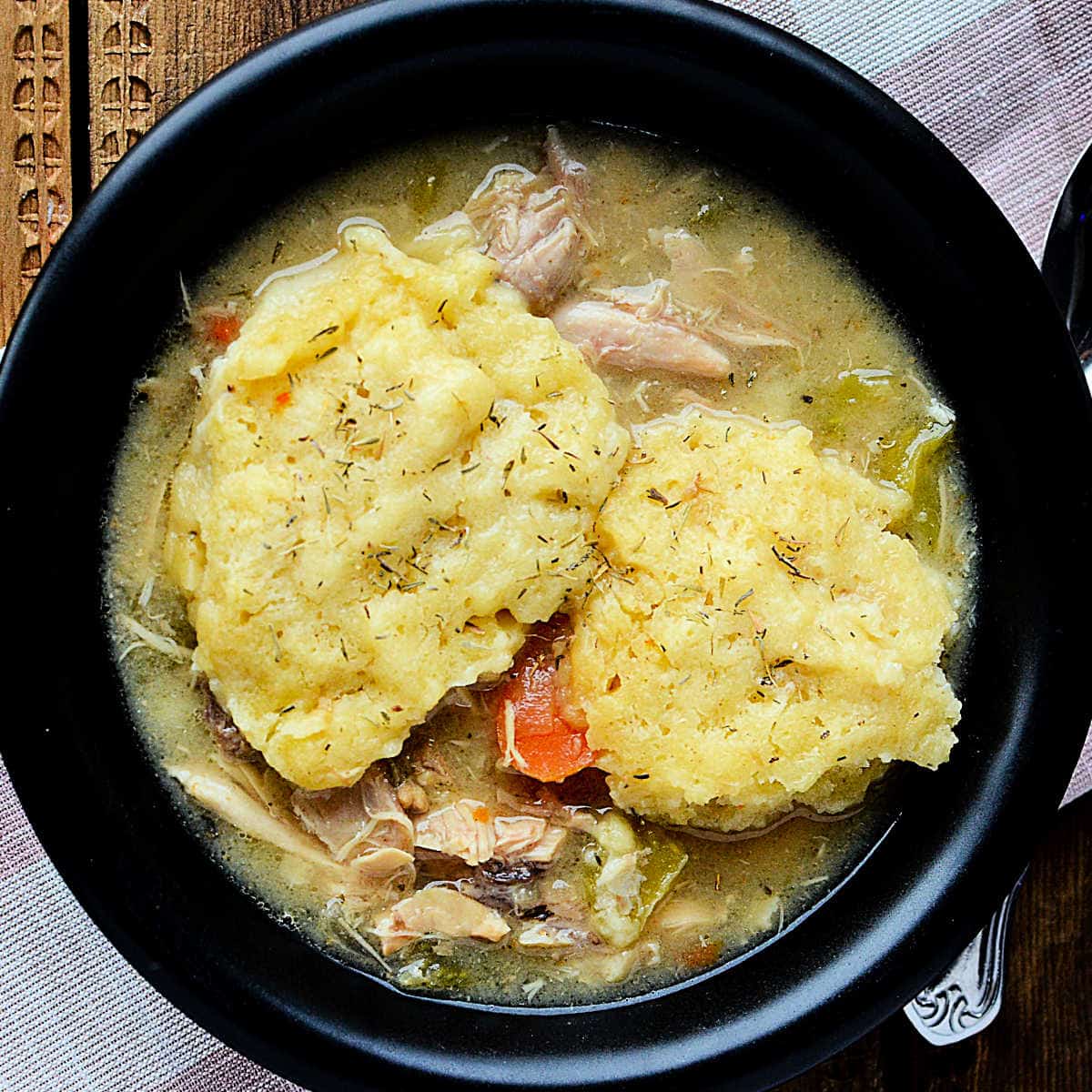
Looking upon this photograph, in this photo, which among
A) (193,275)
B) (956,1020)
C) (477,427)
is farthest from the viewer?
(956,1020)

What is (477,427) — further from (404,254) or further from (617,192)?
(617,192)

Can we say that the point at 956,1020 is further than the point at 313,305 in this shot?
Yes

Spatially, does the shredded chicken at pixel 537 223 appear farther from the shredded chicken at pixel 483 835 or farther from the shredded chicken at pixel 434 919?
the shredded chicken at pixel 434 919

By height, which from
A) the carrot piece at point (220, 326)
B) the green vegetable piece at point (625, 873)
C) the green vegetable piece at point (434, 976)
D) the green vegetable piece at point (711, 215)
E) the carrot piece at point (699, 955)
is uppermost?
the green vegetable piece at point (711, 215)

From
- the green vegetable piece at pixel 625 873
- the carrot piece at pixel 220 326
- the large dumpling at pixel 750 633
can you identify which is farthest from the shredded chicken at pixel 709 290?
the green vegetable piece at pixel 625 873

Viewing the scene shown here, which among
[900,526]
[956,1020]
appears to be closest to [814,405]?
[900,526]

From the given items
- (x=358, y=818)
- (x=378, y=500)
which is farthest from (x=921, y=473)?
(x=358, y=818)

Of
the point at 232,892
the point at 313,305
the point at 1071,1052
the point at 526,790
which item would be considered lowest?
the point at 1071,1052
